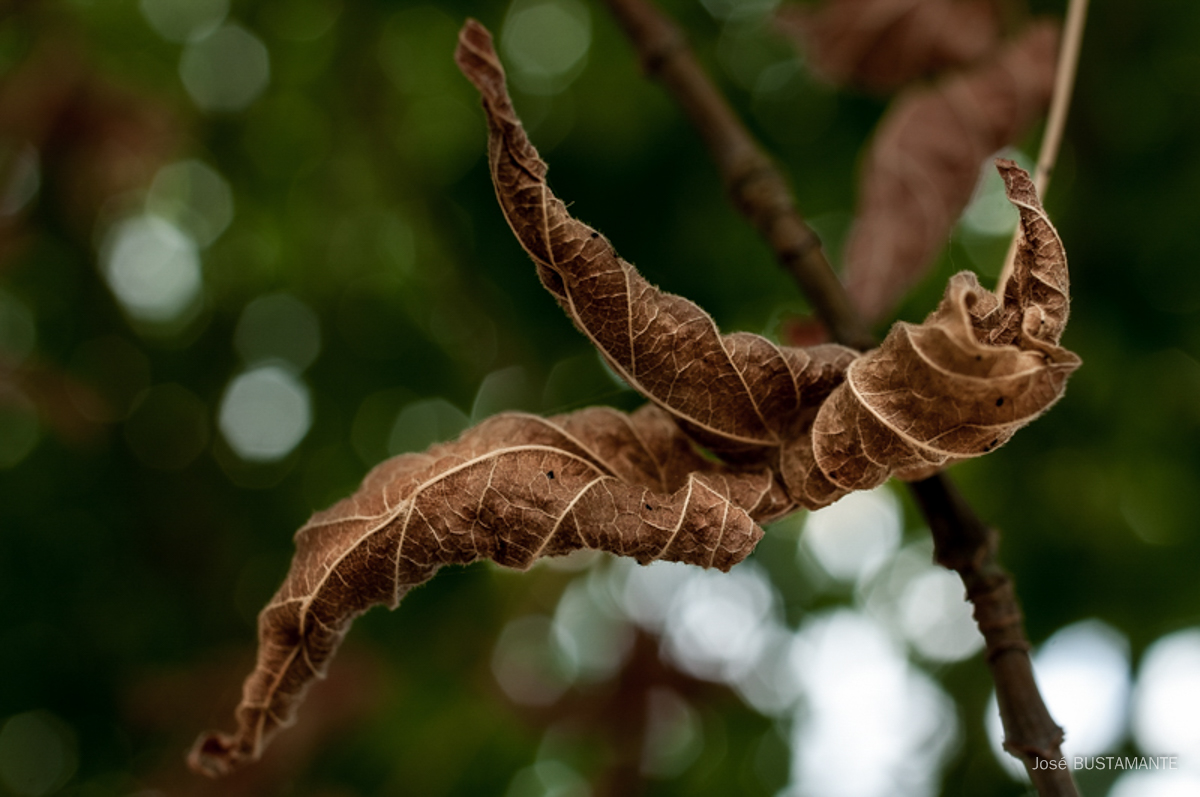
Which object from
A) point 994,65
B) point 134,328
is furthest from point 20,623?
point 994,65

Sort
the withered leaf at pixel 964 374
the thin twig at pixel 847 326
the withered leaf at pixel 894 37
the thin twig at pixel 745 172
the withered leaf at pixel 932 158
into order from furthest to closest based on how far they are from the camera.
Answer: the withered leaf at pixel 894 37 → the withered leaf at pixel 932 158 → the thin twig at pixel 745 172 → the thin twig at pixel 847 326 → the withered leaf at pixel 964 374

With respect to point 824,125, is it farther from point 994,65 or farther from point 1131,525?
point 1131,525

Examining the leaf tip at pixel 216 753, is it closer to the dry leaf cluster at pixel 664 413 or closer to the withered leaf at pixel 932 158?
the dry leaf cluster at pixel 664 413

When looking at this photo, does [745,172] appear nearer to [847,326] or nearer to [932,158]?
[847,326]

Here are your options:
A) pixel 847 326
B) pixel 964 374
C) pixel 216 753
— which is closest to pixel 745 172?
pixel 847 326

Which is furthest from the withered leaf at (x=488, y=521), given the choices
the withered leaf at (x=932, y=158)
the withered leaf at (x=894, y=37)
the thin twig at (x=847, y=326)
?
the withered leaf at (x=894, y=37)

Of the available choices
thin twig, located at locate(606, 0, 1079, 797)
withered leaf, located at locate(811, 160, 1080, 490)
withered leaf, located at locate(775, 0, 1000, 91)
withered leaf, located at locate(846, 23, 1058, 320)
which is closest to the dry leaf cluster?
withered leaf, located at locate(811, 160, 1080, 490)

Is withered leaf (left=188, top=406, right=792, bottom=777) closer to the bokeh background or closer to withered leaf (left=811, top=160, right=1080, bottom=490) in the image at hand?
withered leaf (left=811, top=160, right=1080, bottom=490)

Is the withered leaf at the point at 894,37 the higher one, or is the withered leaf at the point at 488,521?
the withered leaf at the point at 488,521

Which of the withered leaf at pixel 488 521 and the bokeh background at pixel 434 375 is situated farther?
the bokeh background at pixel 434 375
